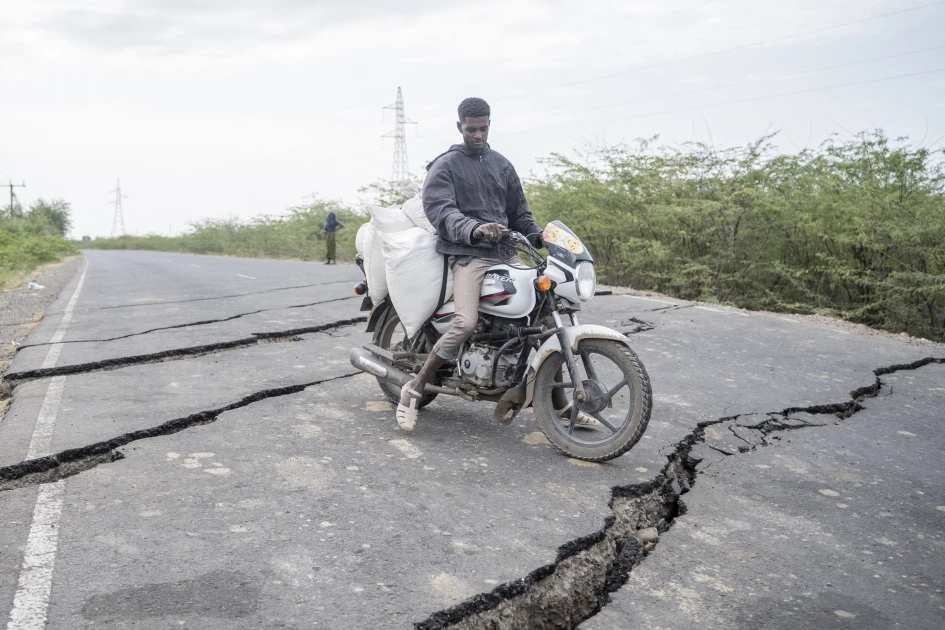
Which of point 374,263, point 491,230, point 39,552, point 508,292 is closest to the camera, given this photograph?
point 39,552

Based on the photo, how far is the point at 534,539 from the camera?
3131 mm

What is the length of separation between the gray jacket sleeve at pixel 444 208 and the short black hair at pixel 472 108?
30 cm

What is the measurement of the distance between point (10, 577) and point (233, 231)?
143ft

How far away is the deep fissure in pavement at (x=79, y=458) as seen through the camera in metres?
3.70

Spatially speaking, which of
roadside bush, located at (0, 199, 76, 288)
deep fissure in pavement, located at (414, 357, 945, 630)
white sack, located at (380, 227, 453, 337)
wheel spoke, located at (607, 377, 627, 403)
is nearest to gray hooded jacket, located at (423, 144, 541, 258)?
white sack, located at (380, 227, 453, 337)

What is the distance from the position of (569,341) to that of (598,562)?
1.30 m

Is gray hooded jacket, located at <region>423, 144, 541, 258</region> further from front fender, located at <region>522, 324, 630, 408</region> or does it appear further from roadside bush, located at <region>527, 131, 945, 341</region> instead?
roadside bush, located at <region>527, 131, 945, 341</region>

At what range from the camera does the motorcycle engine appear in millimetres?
4336

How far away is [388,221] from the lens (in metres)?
4.67

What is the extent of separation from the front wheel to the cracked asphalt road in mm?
120

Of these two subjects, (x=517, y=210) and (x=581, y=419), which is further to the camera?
(x=517, y=210)

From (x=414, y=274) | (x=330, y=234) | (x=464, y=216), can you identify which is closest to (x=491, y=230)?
(x=464, y=216)

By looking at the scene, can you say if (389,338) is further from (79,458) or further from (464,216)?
(79,458)

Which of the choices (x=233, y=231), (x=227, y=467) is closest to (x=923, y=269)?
(x=227, y=467)
